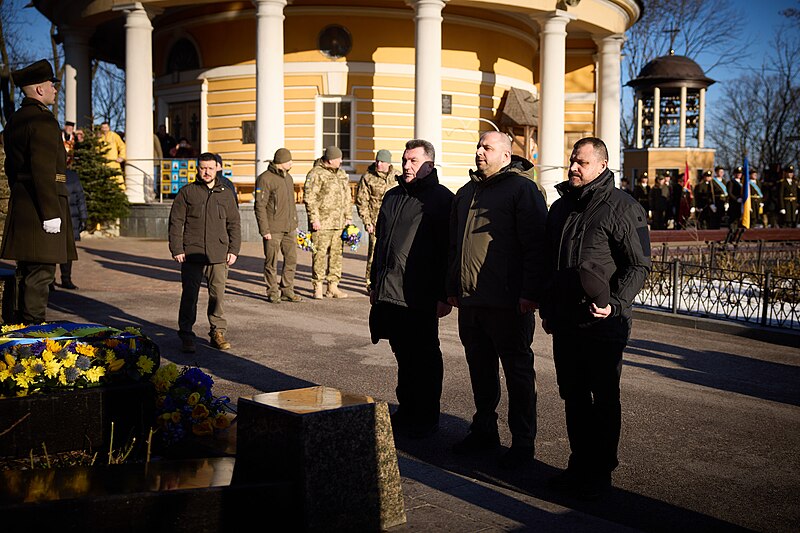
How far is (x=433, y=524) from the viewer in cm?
430

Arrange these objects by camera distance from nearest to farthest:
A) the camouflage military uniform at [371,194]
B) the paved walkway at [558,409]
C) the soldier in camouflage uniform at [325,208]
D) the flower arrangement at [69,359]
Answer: the paved walkway at [558,409]
the flower arrangement at [69,359]
the soldier in camouflage uniform at [325,208]
the camouflage military uniform at [371,194]

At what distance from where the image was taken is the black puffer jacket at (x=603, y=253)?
5.00 metres

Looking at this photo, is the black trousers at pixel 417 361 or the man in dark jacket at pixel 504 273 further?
the black trousers at pixel 417 361

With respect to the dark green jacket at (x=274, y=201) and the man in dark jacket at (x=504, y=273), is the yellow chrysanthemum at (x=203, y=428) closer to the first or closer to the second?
the man in dark jacket at (x=504, y=273)

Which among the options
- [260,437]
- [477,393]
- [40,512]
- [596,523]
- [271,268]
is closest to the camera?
[40,512]

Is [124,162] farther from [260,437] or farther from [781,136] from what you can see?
[781,136]

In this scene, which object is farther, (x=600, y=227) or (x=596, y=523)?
(x=600, y=227)

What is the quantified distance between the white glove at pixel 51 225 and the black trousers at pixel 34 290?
28 cm

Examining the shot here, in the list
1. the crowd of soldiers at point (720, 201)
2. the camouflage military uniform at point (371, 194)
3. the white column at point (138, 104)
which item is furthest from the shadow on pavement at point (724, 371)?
the white column at point (138, 104)

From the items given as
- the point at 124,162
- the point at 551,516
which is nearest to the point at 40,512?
the point at 551,516

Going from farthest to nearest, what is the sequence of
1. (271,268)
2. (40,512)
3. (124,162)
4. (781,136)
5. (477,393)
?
(781,136)
(124,162)
(271,268)
(477,393)
(40,512)

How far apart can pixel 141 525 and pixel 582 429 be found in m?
2.54

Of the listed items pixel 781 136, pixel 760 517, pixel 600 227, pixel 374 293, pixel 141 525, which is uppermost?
pixel 781 136

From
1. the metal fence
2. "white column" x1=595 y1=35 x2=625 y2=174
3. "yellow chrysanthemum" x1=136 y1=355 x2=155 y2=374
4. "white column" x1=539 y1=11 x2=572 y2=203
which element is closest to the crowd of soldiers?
"white column" x1=595 y1=35 x2=625 y2=174
